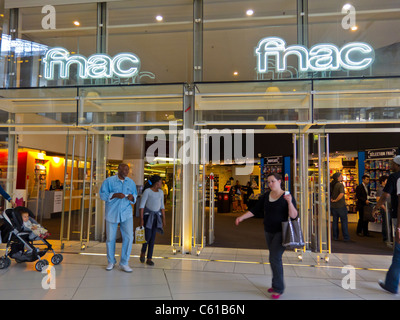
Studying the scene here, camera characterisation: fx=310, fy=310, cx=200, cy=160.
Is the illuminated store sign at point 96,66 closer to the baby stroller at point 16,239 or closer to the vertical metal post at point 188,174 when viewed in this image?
the vertical metal post at point 188,174

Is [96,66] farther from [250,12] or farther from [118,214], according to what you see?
[250,12]

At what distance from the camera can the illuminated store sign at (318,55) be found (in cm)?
547

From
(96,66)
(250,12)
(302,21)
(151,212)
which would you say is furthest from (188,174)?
(302,21)

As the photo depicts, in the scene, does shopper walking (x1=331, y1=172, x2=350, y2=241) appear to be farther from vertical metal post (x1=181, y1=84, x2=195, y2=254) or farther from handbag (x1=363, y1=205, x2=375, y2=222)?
vertical metal post (x1=181, y1=84, x2=195, y2=254)

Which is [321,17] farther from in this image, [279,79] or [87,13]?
[87,13]

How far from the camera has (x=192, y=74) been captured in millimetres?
6223

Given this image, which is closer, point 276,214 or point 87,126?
point 276,214

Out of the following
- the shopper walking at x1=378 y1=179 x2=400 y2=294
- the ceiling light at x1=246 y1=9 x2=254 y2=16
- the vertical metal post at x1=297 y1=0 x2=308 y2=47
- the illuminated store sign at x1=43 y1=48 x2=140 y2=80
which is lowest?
the shopper walking at x1=378 y1=179 x2=400 y2=294

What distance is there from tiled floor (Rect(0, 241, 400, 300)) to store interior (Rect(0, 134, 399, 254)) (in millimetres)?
1194

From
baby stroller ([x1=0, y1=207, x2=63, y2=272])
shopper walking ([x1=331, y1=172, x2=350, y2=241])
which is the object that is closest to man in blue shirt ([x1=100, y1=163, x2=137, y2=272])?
baby stroller ([x1=0, y1=207, x2=63, y2=272])

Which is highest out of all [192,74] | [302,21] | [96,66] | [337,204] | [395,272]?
[302,21]

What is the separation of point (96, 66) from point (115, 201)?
3.09m

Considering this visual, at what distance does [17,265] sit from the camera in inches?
183

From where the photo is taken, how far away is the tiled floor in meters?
3.53
